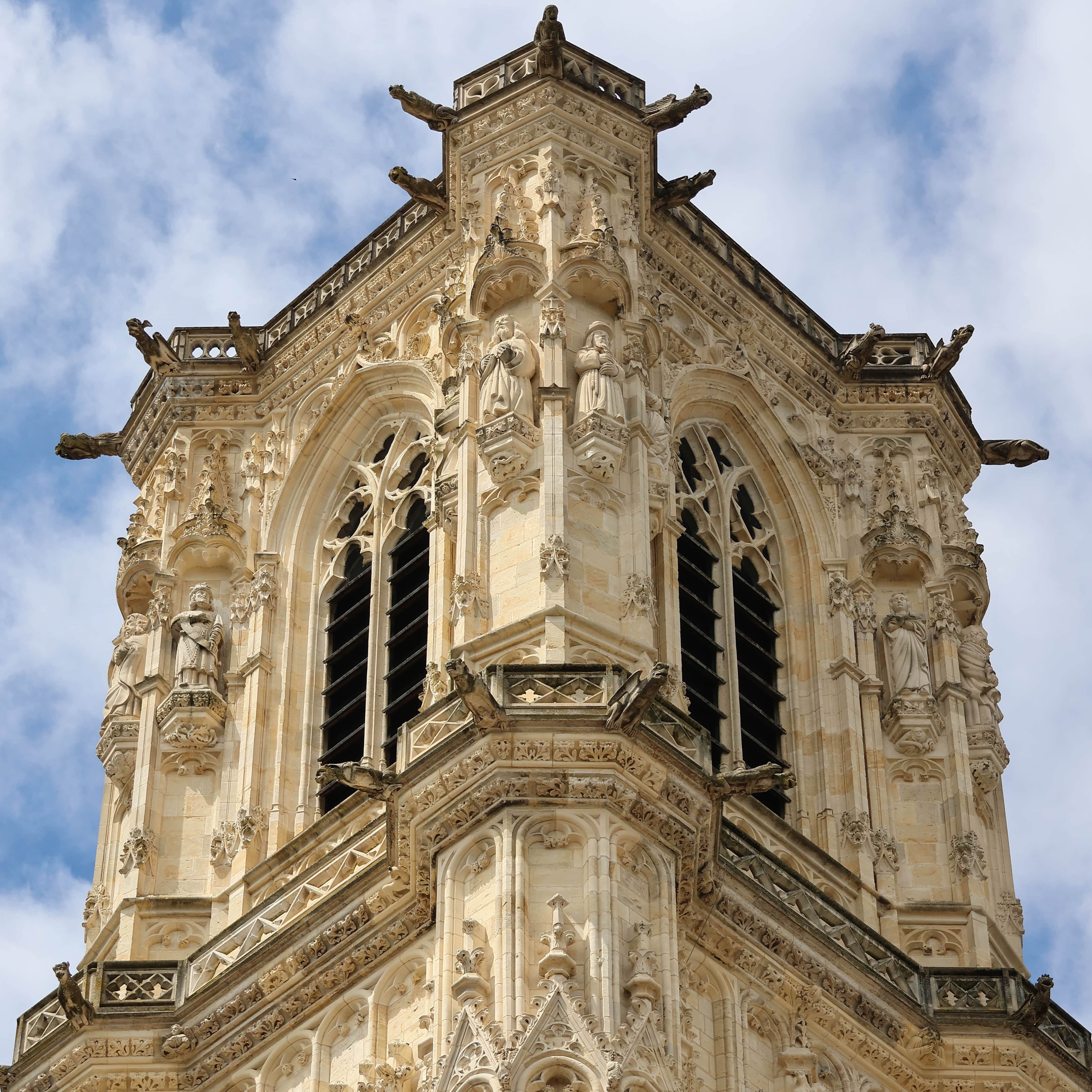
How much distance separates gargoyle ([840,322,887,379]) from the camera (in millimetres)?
48438

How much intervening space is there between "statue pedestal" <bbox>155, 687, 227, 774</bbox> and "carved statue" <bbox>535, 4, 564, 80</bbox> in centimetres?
806

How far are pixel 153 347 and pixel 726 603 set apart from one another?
8.82 metres

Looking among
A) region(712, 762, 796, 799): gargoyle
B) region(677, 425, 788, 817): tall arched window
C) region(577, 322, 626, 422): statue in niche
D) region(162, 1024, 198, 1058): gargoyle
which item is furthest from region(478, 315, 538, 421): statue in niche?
region(162, 1024, 198, 1058): gargoyle

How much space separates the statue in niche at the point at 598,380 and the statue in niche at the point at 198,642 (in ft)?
20.3

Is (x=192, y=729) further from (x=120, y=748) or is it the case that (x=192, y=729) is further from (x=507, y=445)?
(x=507, y=445)

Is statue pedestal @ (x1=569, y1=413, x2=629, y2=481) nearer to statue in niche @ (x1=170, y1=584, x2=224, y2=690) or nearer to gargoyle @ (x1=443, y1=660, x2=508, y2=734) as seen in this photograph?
gargoyle @ (x1=443, y1=660, x2=508, y2=734)

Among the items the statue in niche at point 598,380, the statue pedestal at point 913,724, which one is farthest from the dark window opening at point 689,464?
the statue in niche at point 598,380

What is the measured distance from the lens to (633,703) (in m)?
36.3

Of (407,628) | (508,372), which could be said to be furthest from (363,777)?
(407,628)

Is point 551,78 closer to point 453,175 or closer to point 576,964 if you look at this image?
point 453,175

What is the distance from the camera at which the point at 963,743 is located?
147 ft

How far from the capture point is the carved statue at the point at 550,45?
45312mm

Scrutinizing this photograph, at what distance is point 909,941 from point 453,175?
10.3 metres

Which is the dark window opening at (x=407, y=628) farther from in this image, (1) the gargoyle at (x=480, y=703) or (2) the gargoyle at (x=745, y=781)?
(2) the gargoyle at (x=745, y=781)
